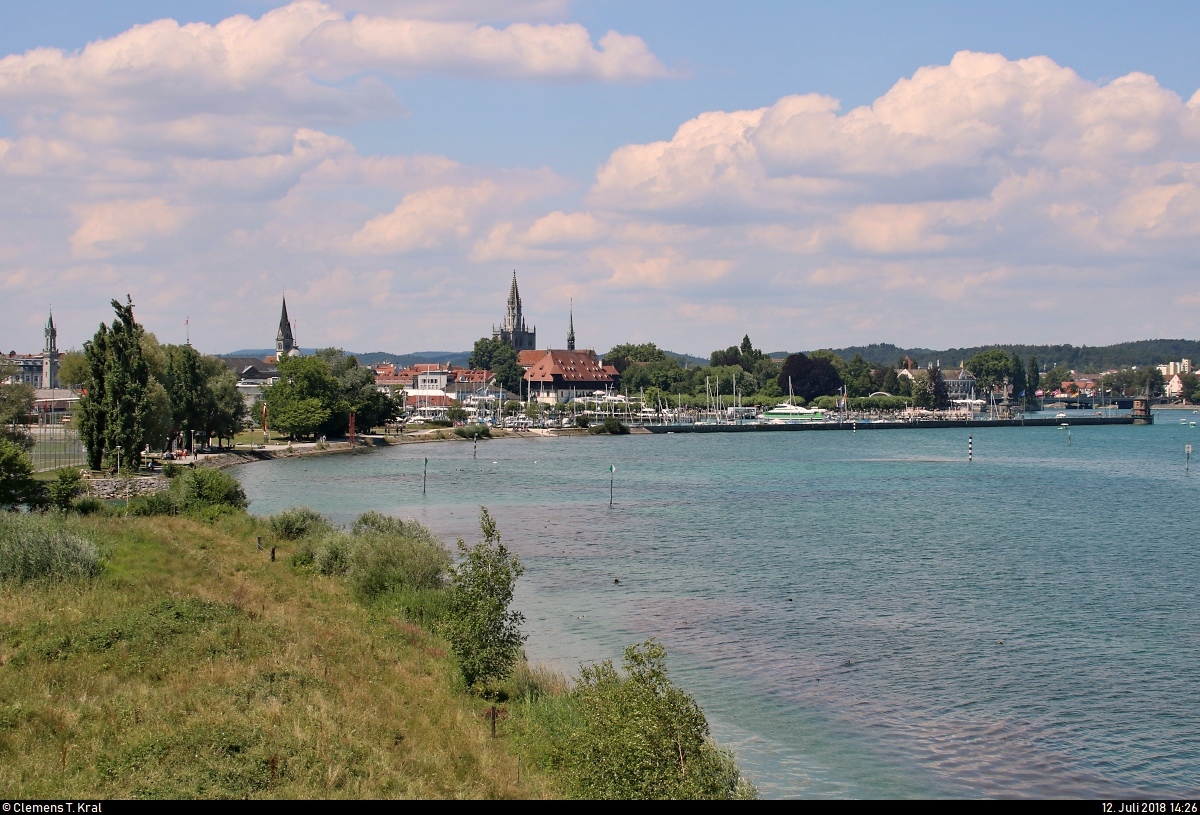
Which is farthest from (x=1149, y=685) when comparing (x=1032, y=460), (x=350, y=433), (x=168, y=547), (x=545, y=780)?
(x=350, y=433)

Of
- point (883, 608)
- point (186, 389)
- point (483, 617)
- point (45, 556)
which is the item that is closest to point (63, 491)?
point (45, 556)

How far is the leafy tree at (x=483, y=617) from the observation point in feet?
81.5

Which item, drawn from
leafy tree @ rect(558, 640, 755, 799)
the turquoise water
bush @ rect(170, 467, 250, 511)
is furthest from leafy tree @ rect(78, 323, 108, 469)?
leafy tree @ rect(558, 640, 755, 799)

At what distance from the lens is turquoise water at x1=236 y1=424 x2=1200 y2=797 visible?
78.3 ft

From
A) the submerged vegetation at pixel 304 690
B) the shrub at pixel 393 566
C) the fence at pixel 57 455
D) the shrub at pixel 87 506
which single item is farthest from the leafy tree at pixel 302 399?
the shrub at pixel 393 566

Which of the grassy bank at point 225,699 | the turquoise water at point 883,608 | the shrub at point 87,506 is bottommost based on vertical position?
the turquoise water at point 883,608

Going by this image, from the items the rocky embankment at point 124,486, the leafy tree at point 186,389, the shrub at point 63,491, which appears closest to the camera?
the shrub at point 63,491

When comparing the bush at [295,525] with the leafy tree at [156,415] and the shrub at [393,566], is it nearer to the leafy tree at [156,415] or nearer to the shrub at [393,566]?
the shrub at [393,566]

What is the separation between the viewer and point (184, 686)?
21.8m

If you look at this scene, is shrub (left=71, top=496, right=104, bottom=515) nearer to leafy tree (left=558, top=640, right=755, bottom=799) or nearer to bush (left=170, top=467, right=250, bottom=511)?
bush (left=170, top=467, right=250, bottom=511)

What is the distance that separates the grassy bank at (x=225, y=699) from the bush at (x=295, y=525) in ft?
45.0

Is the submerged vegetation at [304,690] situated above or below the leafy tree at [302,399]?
below

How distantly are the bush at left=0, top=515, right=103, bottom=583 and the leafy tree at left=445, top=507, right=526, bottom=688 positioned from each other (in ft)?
42.9

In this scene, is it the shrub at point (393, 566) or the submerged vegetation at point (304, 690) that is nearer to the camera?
the submerged vegetation at point (304, 690)
